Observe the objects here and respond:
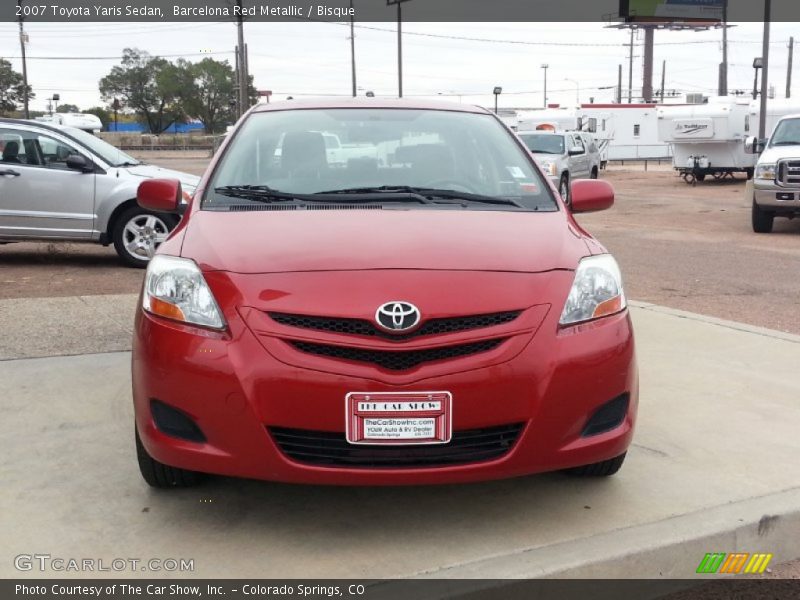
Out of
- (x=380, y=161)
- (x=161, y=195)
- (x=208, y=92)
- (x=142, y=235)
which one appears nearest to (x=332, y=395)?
(x=380, y=161)

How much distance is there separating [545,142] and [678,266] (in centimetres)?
1244

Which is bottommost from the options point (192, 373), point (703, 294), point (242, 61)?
point (703, 294)

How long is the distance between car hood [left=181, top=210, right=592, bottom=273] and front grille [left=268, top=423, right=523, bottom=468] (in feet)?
1.86

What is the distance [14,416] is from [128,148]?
2779 inches

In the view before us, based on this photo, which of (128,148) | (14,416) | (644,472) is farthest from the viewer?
(128,148)

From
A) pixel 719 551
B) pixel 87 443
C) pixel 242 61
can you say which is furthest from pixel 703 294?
pixel 242 61

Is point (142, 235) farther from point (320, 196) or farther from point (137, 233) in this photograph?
point (320, 196)

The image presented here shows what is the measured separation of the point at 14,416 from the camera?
434 cm

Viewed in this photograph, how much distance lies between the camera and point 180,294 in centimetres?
319

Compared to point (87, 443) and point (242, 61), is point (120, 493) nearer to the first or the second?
point (87, 443)

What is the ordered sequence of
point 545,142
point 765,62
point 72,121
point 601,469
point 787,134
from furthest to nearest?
point 72,121 < point 765,62 < point 545,142 < point 787,134 < point 601,469

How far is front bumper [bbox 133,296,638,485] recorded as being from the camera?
2920 millimetres

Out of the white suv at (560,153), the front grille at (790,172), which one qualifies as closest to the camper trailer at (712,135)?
the white suv at (560,153)

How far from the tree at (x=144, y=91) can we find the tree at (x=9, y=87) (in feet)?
81.2
